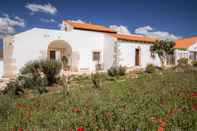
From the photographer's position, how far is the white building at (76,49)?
13688mm

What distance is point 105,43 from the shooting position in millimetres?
18641

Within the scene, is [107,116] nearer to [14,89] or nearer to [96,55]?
[14,89]

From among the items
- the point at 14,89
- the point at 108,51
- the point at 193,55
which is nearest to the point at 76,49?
the point at 108,51

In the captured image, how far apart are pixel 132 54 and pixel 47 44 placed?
33.8 feet

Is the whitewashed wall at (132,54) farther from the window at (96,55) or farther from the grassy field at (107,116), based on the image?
the grassy field at (107,116)

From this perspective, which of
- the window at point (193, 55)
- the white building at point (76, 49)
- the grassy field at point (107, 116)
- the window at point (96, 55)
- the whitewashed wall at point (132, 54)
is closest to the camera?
the grassy field at point (107, 116)

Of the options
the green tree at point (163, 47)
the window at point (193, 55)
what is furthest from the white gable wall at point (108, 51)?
the window at point (193, 55)

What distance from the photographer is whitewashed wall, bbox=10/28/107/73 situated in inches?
545

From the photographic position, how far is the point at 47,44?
603 inches

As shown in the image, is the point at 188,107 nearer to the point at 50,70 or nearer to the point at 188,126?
the point at 188,126

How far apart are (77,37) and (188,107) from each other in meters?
13.8

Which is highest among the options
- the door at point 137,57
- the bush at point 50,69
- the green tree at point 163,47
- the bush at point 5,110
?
the green tree at point 163,47

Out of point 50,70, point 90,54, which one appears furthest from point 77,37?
point 50,70

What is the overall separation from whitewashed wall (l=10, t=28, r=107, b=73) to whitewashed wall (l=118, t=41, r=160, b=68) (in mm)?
2811
